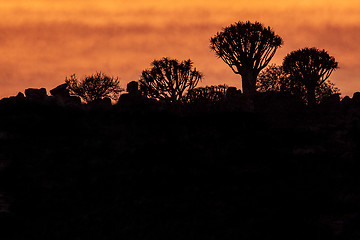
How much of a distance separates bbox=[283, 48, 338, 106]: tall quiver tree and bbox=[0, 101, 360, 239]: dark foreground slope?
28.2 m

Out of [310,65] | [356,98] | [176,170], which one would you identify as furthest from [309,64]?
[176,170]

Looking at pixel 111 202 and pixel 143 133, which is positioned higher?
pixel 143 133

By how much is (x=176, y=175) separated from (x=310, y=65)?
37563 millimetres

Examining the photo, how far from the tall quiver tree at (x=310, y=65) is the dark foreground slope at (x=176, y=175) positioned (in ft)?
A: 92.6

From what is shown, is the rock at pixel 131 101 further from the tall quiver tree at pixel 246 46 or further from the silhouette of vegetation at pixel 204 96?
the tall quiver tree at pixel 246 46

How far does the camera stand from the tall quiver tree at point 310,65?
54.6 meters

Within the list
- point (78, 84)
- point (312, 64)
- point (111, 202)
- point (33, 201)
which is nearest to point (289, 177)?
point (111, 202)

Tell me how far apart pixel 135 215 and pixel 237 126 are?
837 centimetres

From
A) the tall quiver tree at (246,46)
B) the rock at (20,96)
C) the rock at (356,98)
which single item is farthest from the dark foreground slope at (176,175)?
the tall quiver tree at (246,46)

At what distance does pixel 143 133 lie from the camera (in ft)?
79.3

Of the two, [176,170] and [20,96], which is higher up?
[20,96]

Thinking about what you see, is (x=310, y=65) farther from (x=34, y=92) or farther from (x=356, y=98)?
(x=34, y=92)

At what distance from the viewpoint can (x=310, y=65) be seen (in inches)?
2192

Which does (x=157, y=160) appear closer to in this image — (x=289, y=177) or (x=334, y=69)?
(x=289, y=177)
